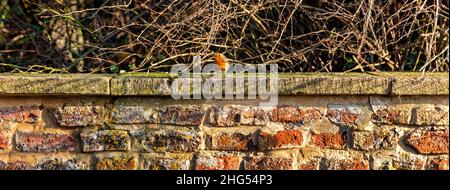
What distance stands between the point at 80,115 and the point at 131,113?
10.0 inches

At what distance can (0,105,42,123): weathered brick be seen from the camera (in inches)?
117

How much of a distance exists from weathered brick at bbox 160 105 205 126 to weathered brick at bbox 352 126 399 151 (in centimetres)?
79

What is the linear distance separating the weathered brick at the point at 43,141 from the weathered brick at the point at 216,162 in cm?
64

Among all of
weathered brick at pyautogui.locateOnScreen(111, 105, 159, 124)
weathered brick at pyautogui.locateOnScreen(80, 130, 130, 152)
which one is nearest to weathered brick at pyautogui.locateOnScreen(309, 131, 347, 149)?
weathered brick at pyautogui.locateOnScreen(111, 105, 159, 124)

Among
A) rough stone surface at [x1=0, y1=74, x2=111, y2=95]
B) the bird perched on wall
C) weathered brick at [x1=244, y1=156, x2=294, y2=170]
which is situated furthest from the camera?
the bird perched on wall

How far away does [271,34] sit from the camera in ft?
11.7

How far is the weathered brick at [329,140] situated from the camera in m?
3.01

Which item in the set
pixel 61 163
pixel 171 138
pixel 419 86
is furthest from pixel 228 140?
pixel 419 86

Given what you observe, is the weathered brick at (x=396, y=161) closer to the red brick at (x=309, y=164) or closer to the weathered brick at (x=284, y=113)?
the red brick at (x=309, y=164)

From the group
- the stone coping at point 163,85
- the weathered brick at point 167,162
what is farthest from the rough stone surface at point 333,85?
the weathered brick at point 167,162

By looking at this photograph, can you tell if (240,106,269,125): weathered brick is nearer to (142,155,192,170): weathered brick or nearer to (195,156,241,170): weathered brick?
(195,156,241,170): weathered brick

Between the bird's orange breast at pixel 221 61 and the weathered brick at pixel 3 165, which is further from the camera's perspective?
the bird's orange breast at pixel 221 61
